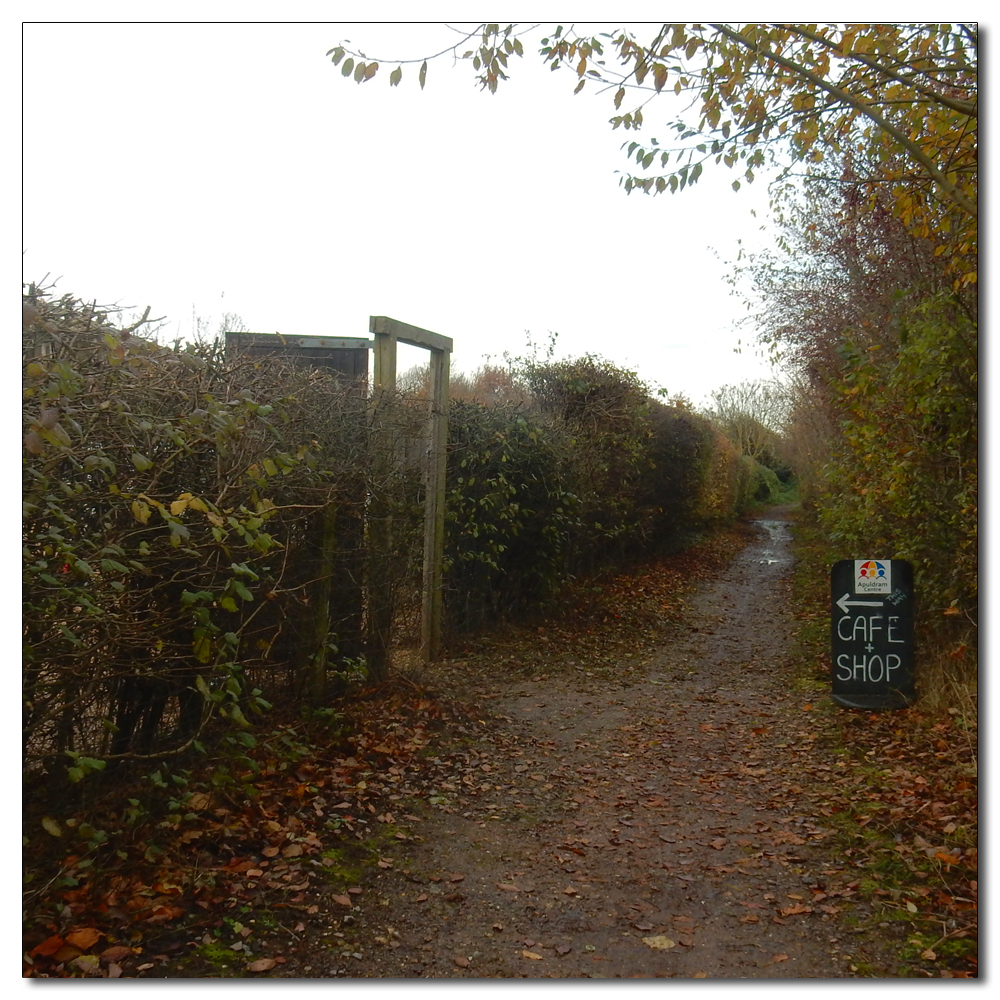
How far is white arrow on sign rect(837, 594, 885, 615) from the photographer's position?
6.52 metres

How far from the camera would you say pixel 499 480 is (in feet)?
30.1

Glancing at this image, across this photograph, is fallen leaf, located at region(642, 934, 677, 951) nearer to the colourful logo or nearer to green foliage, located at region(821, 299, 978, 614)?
green foliage, located at region(821, 299, 978, 614)

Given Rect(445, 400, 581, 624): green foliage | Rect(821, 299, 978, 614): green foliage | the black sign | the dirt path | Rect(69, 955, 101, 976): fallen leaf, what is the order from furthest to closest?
Rect(445, 400, 581, 624): green foliage
the black sign
Rect(821, 299, 978, 614): green foliage
the dirt path
Rect(69, 955, 101, 976): fallen leaf

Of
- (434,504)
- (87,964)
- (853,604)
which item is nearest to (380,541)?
(434,504)

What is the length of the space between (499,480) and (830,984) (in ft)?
21.2

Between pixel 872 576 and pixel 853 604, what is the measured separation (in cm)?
26

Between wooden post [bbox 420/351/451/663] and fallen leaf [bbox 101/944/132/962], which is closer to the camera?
fallen leaf [bbox 101/944/132/962]

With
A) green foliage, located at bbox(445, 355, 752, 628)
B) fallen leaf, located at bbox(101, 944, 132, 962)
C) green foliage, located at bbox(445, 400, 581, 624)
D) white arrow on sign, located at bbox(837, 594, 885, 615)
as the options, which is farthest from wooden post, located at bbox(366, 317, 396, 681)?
white arrow on sign, located at bbox(837, 594, 885, 615)

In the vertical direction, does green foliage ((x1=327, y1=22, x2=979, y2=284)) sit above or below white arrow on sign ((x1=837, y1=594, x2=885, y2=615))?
above

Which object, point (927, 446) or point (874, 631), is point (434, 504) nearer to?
point (874, 631)

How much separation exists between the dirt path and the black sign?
1.82 feet

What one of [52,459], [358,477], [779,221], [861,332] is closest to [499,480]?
[358,477]

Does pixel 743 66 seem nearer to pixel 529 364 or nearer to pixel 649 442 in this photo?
pixel 529 364

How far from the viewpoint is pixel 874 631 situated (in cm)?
652
